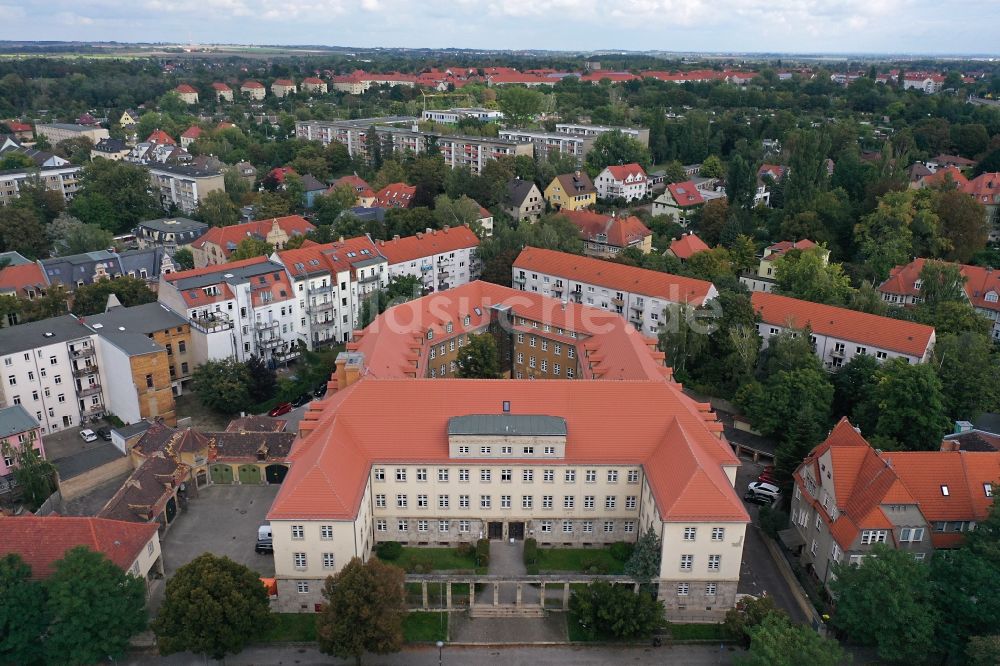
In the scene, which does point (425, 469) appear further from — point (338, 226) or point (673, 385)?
point (338, 226)

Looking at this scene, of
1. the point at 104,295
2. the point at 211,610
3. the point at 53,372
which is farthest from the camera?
the point at 104,295

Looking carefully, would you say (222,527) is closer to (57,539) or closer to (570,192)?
(57,539)

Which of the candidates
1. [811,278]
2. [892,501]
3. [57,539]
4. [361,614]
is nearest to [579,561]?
[361,614]

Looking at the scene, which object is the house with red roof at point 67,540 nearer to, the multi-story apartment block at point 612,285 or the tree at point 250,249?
the multi-story apartment block at point 612,285

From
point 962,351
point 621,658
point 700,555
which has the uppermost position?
point 962,351

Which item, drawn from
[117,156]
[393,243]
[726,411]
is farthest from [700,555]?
[117,156]

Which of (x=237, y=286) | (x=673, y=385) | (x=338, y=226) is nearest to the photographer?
(x=673, y=385)
